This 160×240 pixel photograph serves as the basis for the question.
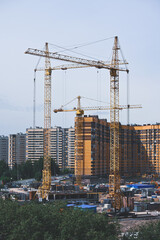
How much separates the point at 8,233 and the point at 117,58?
3779cm

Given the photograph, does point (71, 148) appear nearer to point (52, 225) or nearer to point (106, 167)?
point (106, 167)

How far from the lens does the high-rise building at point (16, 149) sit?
146m

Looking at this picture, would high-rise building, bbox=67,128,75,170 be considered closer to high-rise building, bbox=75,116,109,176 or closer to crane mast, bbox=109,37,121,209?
high-rise building, bbox=75,116,109,176

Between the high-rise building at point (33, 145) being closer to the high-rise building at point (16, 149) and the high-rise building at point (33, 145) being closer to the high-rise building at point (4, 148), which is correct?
the high-rise building at point (16, 149)

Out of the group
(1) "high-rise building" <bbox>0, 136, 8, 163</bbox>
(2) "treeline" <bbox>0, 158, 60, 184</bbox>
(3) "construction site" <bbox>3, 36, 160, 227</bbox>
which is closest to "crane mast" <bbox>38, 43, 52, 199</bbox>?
(3) "construction site" <bbox>3, 36, 160, 227</bbox>

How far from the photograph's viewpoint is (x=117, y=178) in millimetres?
57312

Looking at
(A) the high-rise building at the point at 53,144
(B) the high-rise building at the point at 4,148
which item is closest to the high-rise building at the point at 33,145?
(A) the high-rise building at the point at 53,144

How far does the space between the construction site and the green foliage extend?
39.1 ft

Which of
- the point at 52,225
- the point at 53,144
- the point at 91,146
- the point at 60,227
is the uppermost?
the point at 53,144

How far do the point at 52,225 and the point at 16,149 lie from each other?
120m

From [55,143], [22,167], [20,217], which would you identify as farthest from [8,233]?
[55,143]

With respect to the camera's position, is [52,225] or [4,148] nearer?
[52,225]

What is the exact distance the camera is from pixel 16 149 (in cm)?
15025

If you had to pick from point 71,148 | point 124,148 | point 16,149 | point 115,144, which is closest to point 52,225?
point 115,144
